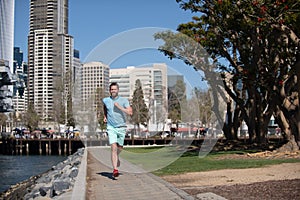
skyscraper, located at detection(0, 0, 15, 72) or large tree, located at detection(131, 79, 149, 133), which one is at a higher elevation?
skyscraper, located at detection(0, 0, 15, 72)

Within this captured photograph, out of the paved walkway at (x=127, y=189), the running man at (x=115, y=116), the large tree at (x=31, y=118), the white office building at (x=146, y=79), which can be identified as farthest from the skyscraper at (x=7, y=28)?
the running man at (x=115, y=116)

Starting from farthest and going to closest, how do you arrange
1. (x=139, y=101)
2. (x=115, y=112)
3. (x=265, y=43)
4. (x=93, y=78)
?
(x=265, y=43) < (x=139, y=101) < (x=93, y=78) < (x=115, y=112)

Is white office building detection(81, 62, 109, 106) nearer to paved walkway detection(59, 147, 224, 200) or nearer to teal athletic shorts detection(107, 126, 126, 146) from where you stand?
teal athletic shorts detection(107, 126, 126, 146)

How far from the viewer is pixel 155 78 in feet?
44.9

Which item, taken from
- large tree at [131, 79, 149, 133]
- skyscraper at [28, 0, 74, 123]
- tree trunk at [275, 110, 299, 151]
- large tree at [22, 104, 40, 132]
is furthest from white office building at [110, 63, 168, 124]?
skyscraper at [28, 0, 74, 123]

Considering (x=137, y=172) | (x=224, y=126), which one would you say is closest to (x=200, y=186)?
(x=137, y=172)

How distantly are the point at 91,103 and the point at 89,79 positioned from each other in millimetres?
1751

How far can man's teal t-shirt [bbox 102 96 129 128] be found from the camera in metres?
10.5

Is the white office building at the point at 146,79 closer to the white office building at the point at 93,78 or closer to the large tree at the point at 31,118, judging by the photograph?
the white office building at the point at 93,78

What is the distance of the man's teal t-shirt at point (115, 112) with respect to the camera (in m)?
10.5

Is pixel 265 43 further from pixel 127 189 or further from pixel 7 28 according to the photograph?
pixel 7 28

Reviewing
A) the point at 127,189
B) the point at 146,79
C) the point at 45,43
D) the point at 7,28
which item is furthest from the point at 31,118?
the point at 127,189

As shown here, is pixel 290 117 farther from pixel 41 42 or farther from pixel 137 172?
pixel 41 42

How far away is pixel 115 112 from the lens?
34.8ft
